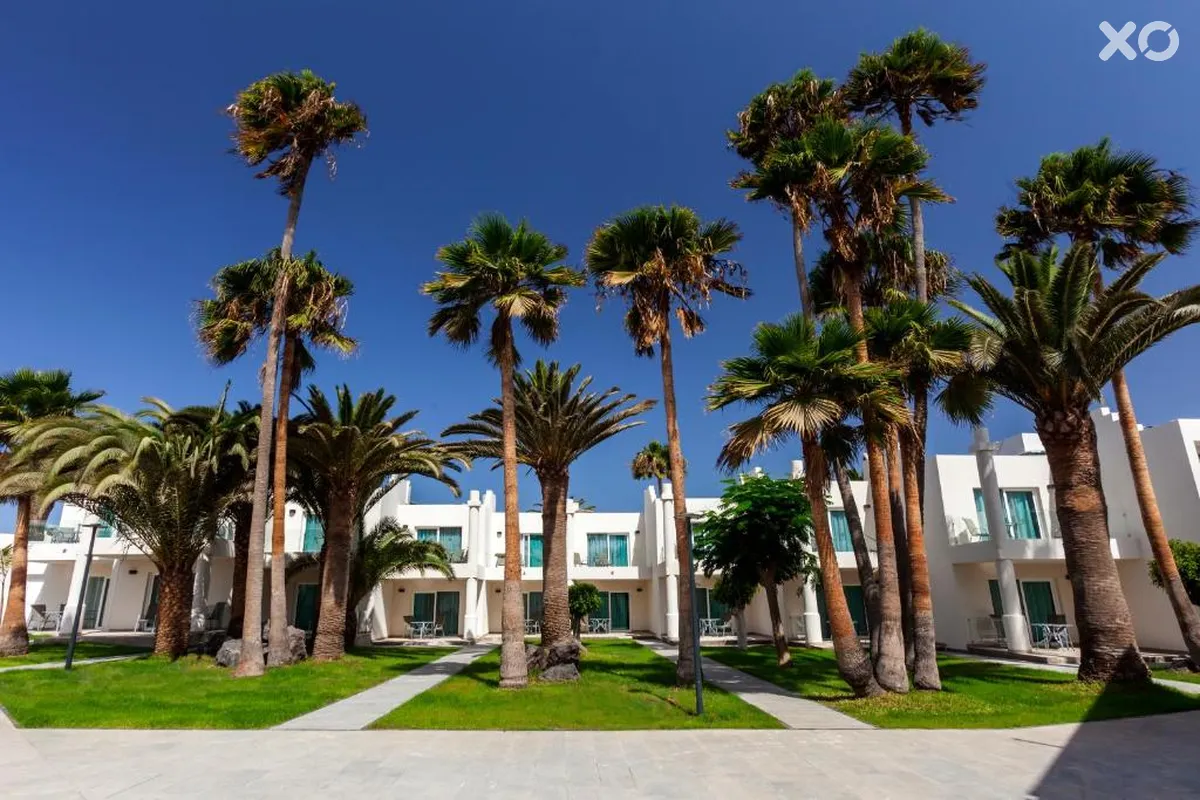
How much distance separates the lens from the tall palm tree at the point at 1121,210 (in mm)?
15305

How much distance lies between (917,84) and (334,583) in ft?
68.7

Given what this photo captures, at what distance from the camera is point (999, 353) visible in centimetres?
1430

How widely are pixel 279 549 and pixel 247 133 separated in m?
11.5

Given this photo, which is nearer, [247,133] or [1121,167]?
[1121,167]

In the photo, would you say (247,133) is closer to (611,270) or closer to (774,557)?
(611,270)

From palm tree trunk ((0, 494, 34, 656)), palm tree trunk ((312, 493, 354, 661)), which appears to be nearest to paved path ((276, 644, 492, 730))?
palm tree trunk ((312, 493, 354, 661))

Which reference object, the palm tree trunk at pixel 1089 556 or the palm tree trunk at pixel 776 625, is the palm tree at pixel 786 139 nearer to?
the palm tree trunk at pixel 1089 556

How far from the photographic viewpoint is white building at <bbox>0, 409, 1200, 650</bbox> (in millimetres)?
20391

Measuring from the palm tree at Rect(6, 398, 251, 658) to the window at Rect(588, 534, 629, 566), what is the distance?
59.6 feet

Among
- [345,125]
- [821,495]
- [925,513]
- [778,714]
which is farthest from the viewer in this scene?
[925,513]

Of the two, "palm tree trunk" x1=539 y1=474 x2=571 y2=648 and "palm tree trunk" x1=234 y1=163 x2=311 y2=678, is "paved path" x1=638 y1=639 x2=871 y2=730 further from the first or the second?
"palm tree trunk" x1=234 y1=163 x2=311 y2=678

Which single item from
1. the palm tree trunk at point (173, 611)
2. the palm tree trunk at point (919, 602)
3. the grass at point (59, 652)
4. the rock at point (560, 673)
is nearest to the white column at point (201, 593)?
the grass at point (59, 652)

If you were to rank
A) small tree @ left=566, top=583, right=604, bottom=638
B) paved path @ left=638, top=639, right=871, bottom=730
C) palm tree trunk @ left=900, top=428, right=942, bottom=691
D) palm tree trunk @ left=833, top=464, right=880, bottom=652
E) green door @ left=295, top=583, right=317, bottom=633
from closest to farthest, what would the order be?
paved path @ left=638, top=639, right=871, bottom=730
palm tree trunk @ left=900, top=428, right=942, bottom=691
palm tree trunk @ left=833, top=464, right=880, bottom=652
small tree @ left=566, top=583, right=604, bottom=638
green door @ left=295, top=583, right=317, bottom=633

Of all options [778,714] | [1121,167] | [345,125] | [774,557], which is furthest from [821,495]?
[345,125]
